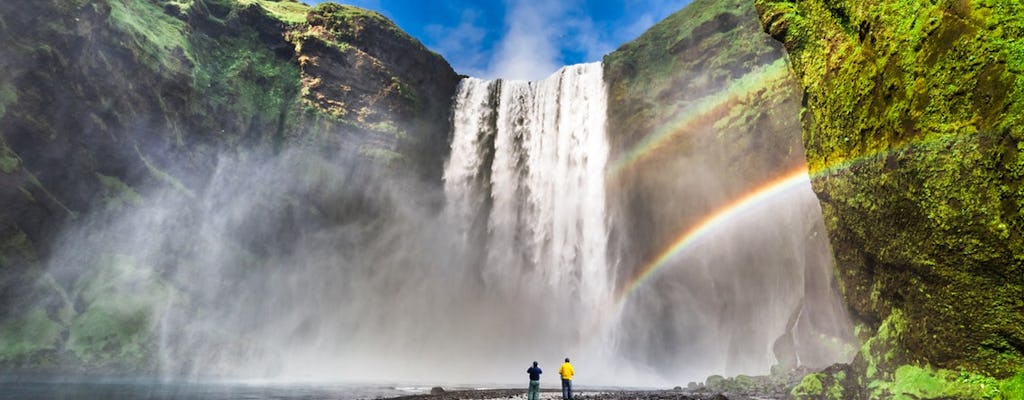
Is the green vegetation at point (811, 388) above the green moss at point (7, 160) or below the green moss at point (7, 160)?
below

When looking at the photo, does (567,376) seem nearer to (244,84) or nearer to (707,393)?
(707,393)

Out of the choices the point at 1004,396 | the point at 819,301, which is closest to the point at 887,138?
the point at 1004,396

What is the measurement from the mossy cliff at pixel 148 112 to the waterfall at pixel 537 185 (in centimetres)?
345

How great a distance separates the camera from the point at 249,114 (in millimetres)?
43969

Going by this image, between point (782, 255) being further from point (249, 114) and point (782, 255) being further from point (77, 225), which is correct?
point (77, 225)

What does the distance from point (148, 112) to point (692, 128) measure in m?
40.4

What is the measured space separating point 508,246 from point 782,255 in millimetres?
22047

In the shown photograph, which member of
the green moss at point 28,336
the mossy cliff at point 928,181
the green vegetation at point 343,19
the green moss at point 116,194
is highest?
the green vegetation at point 343,19

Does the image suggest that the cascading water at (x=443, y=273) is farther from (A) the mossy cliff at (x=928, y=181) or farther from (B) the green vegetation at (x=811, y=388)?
(A) the mossy cliff at (x=928, y=181)

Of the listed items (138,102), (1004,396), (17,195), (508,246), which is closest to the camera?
(1004,396)

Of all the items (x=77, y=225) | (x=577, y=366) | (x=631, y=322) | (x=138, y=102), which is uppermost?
(x=138, y=102)

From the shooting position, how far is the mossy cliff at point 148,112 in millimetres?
31891

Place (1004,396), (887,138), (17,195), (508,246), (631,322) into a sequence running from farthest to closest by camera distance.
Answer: (508,246) → (631,322) → (17,195) → (887,138) → (1004,396)

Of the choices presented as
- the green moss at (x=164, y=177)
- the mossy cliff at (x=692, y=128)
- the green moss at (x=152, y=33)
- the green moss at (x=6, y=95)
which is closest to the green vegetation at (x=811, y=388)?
the mossy cliff at (x=692, y=128)
